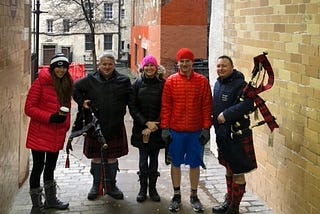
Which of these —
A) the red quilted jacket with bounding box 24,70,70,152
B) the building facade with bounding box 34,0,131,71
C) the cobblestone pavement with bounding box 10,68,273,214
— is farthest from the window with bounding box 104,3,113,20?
the red quilted jacket with bounding box 24,70,70,152

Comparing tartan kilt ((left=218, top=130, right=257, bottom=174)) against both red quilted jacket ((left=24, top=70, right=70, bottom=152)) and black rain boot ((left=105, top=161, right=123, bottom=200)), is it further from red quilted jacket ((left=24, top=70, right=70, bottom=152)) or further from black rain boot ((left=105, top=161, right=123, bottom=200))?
red quilted jacket ((left=24, top=70, right=70, bottom=152))

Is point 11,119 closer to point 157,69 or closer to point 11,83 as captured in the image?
point 11,83

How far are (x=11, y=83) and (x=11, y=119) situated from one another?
0.41 m

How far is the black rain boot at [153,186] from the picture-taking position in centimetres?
A: 554

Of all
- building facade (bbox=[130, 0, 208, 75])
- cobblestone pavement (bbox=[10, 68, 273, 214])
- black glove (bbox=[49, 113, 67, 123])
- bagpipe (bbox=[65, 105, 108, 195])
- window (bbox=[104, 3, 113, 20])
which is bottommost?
cobblestone pavement (bbox=[10, 68, 273, 214])

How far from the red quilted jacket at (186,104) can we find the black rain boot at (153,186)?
0.70 m

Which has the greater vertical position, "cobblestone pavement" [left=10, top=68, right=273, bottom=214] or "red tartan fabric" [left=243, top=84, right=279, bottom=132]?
"red tartan fabric" [left=243, top=84, right=279, bottom=132]

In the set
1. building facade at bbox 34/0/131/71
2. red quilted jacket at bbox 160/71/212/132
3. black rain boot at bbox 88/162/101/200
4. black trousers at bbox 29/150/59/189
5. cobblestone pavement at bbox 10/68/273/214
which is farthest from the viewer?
building facade at bbox 34/0/131/71

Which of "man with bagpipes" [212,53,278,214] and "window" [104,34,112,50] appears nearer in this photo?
"man with bagpipes" [212,53,278,214]

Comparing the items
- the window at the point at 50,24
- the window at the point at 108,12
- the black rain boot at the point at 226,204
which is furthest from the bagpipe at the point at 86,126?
the window at the point at 50,24

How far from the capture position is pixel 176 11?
1386cm

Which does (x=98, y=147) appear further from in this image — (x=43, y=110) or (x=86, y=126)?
(x=43, y=110)

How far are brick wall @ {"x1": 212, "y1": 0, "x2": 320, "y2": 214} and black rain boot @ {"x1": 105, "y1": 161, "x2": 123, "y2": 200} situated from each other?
1.79 m

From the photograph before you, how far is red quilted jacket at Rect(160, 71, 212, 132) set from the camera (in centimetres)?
508
